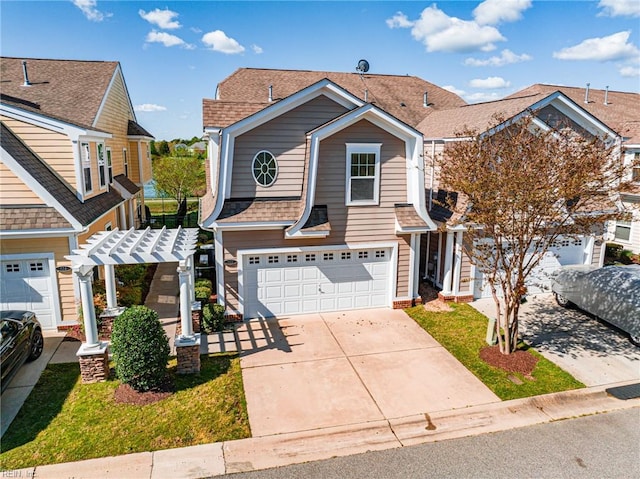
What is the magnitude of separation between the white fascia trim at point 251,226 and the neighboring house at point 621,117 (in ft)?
45.0

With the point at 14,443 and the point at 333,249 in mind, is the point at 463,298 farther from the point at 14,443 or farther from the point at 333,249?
the point at 14,443

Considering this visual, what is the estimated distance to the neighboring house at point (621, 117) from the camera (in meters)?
20.2

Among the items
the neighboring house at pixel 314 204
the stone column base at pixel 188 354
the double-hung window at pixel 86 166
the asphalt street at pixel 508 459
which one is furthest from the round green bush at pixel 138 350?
the double-hung window at pixel 86 166

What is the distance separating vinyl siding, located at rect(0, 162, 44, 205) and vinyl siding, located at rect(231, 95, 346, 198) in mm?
5286

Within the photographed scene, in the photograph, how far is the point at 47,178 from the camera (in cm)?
1242

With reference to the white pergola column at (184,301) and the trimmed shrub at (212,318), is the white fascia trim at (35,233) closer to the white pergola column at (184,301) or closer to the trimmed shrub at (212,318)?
the white pergola column at (184,301)

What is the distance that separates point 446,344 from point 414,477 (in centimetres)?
532

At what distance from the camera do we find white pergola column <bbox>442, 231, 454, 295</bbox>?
49.0 feet

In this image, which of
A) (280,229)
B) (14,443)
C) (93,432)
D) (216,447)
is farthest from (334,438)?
(280,229)

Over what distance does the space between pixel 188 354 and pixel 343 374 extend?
144 inches

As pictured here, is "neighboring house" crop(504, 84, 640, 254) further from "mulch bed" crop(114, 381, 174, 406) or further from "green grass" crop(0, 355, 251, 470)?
"mulch bed" crop(114, 381, 174, 406)

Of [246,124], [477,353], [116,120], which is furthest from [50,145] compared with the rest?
[477,353]

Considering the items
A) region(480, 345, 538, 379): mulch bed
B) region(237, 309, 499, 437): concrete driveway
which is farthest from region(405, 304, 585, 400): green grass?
region(237, 309, 499, 437): concrete driveway

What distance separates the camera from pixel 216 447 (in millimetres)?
7965
